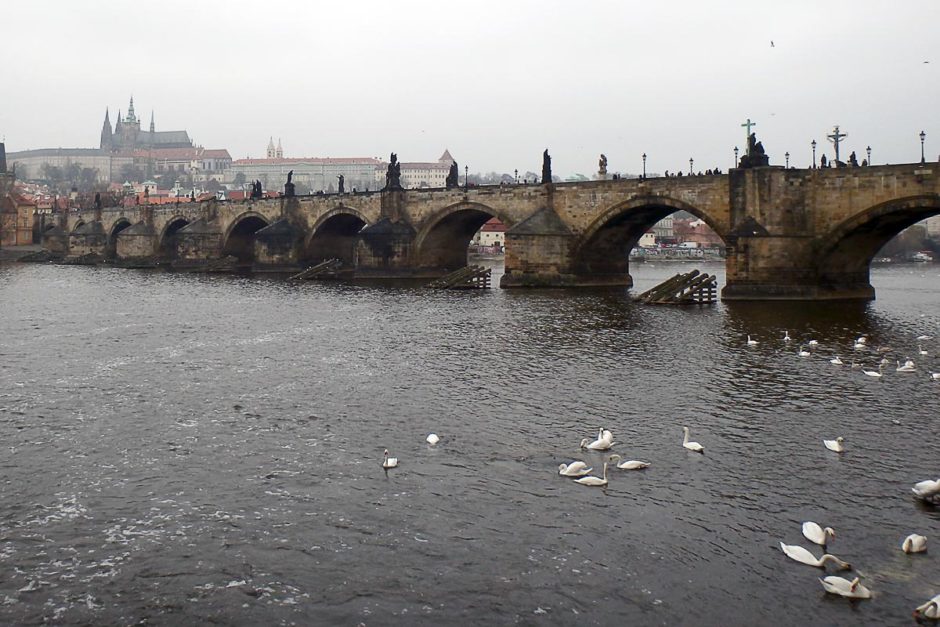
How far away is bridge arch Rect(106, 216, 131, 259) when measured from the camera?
94312 mm

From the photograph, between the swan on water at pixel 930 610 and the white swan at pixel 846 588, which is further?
the white swan at pixel 846 588

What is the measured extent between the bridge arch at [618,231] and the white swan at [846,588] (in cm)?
3307

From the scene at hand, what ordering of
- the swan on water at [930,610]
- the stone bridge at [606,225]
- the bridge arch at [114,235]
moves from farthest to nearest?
the bridge arch at [114,235]
the stone bridge at [606,225]
the swan on water at [930,610]

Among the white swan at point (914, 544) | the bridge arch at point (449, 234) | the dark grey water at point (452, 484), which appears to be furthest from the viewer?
the bridge arch at point (449, 234)

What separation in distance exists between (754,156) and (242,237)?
2131 inches

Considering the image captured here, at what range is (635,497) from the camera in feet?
36.4

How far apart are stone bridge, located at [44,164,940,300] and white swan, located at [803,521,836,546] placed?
2700cm

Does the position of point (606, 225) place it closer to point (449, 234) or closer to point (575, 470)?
point (449, 234)

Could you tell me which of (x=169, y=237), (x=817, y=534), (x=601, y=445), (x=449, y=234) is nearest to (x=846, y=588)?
(x=817, y=534)

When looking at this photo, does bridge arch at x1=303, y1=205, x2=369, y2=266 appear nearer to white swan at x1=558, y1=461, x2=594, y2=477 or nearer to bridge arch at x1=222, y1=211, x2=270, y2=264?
bridge arch at x1=222, y1=211, x2=270, y2=264

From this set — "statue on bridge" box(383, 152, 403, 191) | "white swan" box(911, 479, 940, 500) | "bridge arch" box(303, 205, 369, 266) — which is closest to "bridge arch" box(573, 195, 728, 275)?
"statue on bridge" box(383, 152, 403, 191)

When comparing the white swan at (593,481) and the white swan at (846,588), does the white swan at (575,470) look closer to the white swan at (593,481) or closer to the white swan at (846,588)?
the white swan at (593,481)

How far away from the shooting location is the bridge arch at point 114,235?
94312 millimetres

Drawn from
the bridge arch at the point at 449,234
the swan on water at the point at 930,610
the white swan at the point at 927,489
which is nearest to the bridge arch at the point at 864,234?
the bridge arch at the point at 449,234
